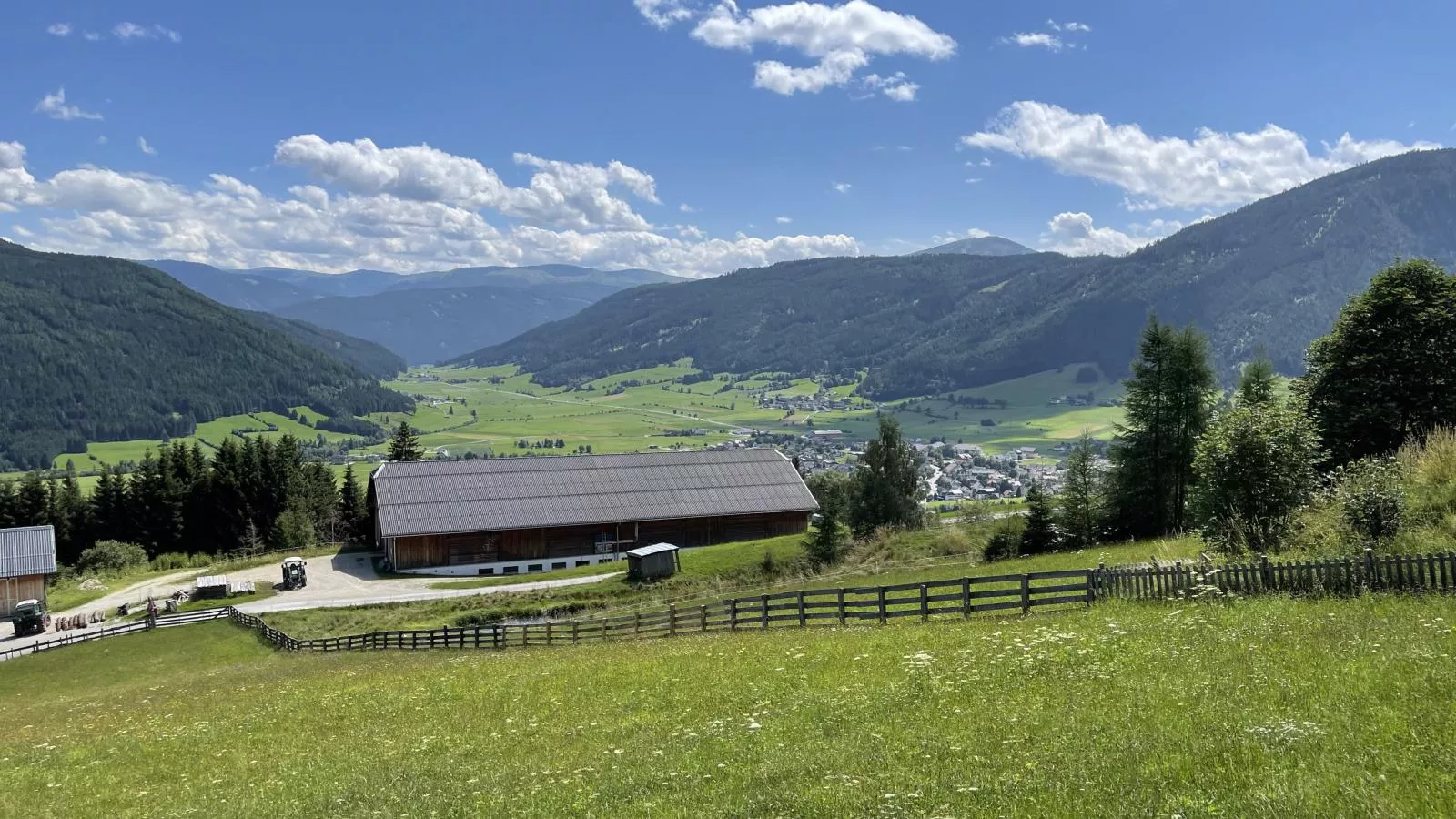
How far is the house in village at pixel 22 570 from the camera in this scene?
172ft

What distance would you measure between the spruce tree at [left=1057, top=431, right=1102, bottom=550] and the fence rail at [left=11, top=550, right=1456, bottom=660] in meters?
15.7

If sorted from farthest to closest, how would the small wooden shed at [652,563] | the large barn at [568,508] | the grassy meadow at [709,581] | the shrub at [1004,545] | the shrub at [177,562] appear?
the shrub at [177,562], the large barn at [568,508], the small wooden shed at [652,563], the shrub at [1004,545], the grassy meadow at [709,581]

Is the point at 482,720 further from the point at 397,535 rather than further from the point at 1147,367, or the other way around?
the point at 397,535

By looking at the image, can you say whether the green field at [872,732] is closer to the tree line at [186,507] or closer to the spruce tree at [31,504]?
the tree line at [186,507]

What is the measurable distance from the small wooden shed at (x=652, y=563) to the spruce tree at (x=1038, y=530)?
838 inches

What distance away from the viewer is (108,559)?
6681 cm

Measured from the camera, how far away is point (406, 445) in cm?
8962

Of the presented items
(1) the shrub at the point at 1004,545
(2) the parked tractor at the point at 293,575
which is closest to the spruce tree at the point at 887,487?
(1) the shrub at the point at 1004,545

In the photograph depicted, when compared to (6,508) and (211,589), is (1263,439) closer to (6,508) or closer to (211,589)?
(211,589)

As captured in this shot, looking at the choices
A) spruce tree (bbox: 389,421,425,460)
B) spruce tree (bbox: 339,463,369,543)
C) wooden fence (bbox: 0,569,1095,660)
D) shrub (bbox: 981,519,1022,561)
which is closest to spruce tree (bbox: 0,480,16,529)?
spruce tree (bbox: 339,463,369,543)

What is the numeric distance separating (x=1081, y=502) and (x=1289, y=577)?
3285cm

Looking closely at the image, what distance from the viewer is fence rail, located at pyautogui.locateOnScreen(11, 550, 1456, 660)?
15.8 m

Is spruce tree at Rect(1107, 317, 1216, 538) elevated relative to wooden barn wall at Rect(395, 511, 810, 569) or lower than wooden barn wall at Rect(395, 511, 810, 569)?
elevated

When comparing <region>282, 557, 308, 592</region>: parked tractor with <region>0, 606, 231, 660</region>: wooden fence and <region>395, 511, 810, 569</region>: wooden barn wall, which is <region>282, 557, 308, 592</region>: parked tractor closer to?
<region>0, 606, 231, 660</region>: wooden fence
